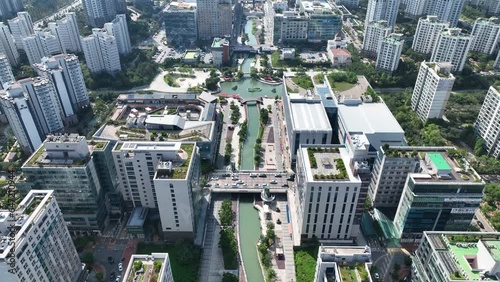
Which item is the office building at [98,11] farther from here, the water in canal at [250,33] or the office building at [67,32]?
the water in canal at [250,33]

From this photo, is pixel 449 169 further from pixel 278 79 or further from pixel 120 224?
pixel 278 79

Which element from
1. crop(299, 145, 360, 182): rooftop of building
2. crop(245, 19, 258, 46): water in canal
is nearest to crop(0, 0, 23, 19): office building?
crop(245, 19, 258, 46): water in canal

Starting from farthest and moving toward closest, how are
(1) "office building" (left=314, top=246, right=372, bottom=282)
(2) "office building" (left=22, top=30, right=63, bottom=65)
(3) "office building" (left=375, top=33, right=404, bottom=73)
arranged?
(2) "office building" (left=22, top=30, right=63, bottom=65), (3) "office building" (left=375, top=33, right=404, bottom=73), (1) "office building" (left=314, top=246, right=372, bottom=282)

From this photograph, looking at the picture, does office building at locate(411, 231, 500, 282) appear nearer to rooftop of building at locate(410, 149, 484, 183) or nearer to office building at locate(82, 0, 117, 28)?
rooftop of building at locate(410, 149, 484, 183)

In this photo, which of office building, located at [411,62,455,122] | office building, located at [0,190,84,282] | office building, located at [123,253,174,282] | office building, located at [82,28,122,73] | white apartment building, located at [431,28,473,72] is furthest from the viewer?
office building, located at [82,28,122,73]

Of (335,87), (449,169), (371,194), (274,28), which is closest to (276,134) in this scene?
(335,87)

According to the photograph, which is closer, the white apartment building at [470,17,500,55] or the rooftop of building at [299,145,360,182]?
the rooftop of building at [299,145,360,182]

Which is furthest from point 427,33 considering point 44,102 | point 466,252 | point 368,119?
point 44,102
